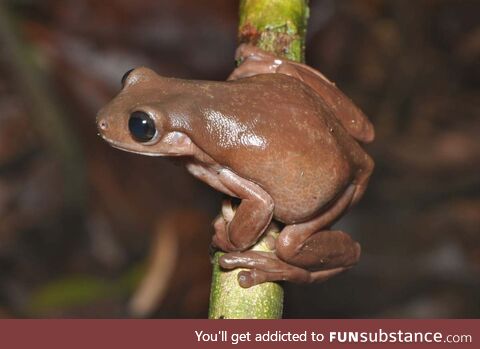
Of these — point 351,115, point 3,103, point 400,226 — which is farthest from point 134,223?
point 351,115

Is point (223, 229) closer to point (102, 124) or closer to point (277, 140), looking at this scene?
point (277, 140)

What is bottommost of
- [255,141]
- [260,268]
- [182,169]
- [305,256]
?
[260,268]

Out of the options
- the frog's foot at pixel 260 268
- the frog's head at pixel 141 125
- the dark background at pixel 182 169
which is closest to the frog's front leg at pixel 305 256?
the frog's foot at pixel 260 268

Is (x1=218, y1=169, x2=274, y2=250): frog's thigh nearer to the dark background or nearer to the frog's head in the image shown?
the frog's head

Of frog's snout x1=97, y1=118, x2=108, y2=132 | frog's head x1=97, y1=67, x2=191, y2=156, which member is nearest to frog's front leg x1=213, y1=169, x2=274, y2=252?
frog's head x1=97, y1=67, x2=191, y2=156

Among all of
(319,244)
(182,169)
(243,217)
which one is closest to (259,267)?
(243,217)

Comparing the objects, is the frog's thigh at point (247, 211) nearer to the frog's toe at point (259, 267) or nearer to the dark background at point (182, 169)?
the frog's toe at point (259, 267)
